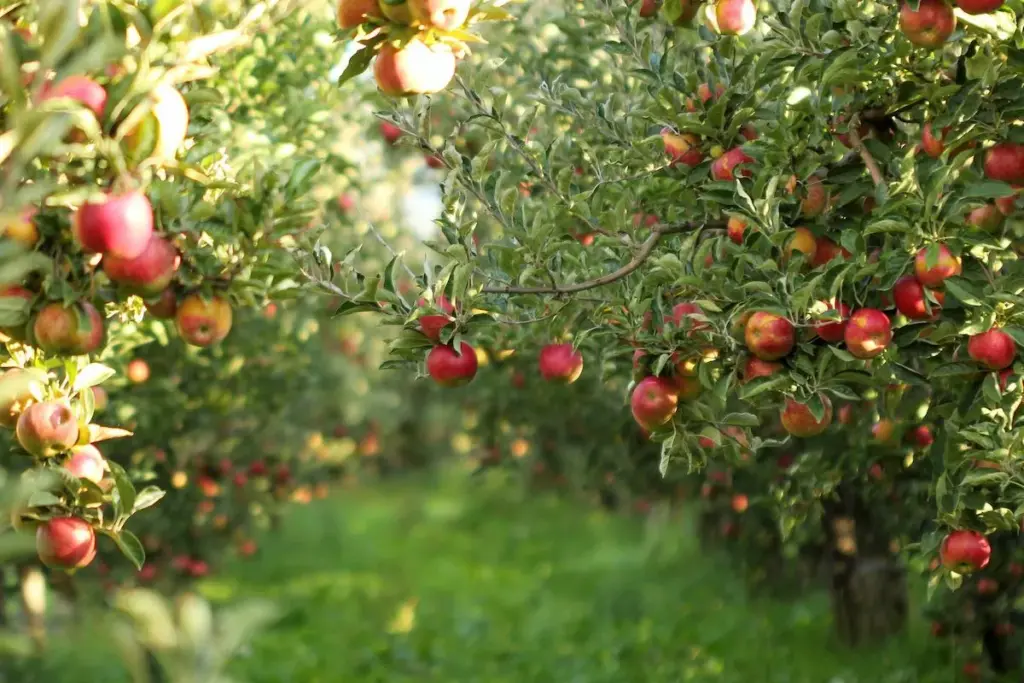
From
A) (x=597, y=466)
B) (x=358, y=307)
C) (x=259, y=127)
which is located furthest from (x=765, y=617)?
(x=358, y=307)

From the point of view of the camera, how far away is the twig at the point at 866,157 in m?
3.15

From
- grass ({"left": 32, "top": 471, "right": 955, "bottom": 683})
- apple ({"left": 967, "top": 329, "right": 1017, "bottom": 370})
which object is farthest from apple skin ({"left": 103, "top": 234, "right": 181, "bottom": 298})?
grass ({"left": 32, "top": 471, "right": 955, "bottom": 683})

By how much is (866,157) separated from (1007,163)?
38 cm

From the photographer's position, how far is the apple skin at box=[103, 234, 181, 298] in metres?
2.42

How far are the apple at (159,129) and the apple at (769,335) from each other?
1493mm

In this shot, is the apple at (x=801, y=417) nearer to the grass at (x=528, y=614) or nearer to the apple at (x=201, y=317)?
the apple at (x=201, y=317)

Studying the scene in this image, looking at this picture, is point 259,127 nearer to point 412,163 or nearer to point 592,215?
point 592,215

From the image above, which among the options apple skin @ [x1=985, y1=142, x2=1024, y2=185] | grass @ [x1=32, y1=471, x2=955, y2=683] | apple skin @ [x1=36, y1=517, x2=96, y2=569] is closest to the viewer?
apple skin @ [x1=36, y1=517, x2=96, y2=569]

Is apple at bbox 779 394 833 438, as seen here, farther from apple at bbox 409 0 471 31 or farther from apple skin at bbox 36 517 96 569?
apple skin at bbox 36 517 96 569

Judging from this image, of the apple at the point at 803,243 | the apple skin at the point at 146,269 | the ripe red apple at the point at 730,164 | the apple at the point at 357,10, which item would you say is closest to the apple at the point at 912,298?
the apple at the point at 803,243

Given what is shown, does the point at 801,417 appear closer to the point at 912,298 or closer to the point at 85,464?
the point at 912,298

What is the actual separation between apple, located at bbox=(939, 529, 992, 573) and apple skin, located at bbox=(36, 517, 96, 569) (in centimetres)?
236

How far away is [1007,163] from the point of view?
3.13m

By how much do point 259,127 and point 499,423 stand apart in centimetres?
281
